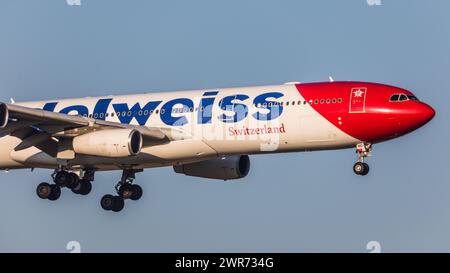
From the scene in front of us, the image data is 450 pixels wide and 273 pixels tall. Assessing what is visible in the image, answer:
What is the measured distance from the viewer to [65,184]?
5812 centimetres

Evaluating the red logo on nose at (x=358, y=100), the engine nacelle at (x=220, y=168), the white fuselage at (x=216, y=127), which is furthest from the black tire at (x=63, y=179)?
the red logo on nose at (x=358, y=100)

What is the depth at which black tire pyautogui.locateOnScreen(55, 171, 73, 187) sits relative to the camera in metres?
58.1

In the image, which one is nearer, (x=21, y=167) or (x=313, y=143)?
(x=313, y=143)

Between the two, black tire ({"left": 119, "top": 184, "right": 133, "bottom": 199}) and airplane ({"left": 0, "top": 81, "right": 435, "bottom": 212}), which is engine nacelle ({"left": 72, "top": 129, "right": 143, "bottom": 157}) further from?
black tire ({"left": 119, "top": 184, "right": 133, "bottom": 199})

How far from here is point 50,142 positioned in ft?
192

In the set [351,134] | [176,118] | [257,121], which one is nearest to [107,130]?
[176,118]

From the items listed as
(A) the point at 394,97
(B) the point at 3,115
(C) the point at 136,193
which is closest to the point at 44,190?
(C) the point at 136,193

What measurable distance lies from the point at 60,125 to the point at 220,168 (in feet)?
31.8

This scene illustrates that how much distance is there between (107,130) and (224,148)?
18.0 ft

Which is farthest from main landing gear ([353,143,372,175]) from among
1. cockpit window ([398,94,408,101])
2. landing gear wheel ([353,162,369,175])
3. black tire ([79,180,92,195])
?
black tire ([79,180,92,195])

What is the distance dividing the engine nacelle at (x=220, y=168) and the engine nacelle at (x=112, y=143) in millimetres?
7846

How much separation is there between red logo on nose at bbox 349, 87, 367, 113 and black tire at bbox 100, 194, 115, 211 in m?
13.4

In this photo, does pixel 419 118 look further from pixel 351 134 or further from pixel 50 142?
pixel 50 142

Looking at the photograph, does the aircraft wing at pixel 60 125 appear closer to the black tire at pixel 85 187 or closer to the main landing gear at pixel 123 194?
the black tire at pixel 85 187
